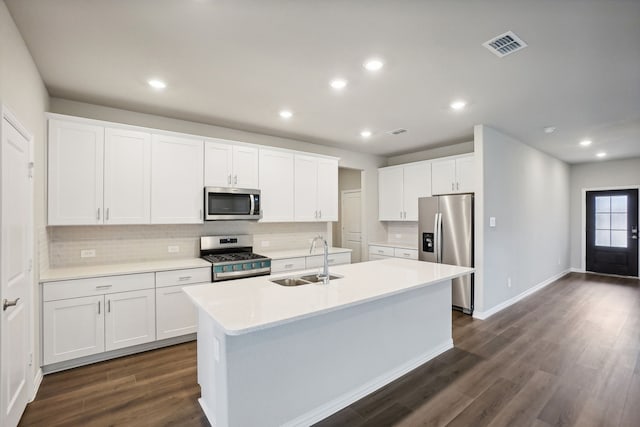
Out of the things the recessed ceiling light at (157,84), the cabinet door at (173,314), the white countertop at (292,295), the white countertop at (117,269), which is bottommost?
the cabinet door at (173,314)

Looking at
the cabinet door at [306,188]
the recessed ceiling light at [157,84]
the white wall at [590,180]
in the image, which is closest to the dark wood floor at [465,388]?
the cabinet door at [306,188]

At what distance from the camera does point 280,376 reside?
6.47 feet

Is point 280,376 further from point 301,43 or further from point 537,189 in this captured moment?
point 537,189

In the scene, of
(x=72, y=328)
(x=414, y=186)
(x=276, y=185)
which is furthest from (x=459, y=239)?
(x=72, y=328)

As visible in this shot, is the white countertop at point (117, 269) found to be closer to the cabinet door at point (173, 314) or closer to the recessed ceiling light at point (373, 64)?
the cabinet door at point (173, 314)

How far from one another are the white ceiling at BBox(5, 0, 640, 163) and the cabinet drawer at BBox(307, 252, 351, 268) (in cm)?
194

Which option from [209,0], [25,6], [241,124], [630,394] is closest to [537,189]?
[630,394]

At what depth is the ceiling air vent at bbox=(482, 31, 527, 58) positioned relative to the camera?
2082 millimetres

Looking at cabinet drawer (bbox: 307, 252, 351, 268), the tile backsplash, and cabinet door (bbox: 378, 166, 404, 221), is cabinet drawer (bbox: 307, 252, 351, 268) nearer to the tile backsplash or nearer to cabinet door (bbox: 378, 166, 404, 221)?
the tile backsplash

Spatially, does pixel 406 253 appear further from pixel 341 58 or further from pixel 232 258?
pixel 341 58

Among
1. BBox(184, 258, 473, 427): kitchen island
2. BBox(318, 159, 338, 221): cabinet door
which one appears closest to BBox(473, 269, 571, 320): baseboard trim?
BBox(184, 258, 473, 427): kitchen island

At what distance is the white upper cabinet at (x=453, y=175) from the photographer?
4.62m

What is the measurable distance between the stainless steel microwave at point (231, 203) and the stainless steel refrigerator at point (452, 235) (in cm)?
263

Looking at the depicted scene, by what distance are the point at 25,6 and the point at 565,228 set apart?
9.25m
